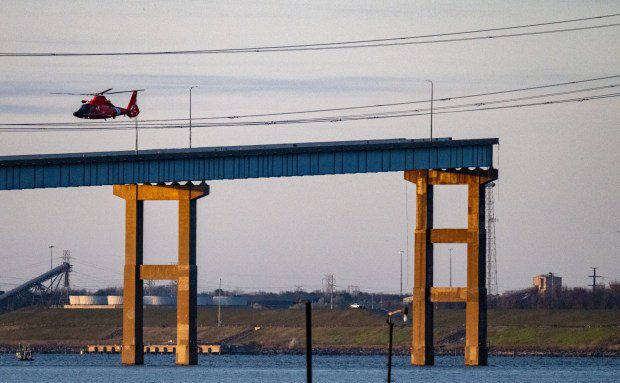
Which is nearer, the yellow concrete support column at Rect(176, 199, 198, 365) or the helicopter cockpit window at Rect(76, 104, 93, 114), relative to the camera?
the helicopter cockpit window at Rect(76, 104, 93, 114)

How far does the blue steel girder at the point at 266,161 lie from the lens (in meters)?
149

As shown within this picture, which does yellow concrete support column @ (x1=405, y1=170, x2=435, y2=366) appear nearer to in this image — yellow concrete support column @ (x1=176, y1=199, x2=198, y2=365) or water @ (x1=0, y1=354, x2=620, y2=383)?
water @ (x1=0, y1=354, x2=620, y2=383)

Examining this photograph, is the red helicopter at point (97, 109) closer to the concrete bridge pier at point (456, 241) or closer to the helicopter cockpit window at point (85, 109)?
the helicopter cockpit window at point (85, 109)

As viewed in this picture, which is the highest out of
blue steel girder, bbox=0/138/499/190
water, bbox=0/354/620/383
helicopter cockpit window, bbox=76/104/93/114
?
helicopter cockpit window, bbox=76/104/93/114

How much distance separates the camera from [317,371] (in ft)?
525

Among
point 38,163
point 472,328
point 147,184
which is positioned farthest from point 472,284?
point 38,163

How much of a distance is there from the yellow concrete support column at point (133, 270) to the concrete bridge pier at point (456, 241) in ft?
76.6

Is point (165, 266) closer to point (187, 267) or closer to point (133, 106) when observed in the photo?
point (187, 267)

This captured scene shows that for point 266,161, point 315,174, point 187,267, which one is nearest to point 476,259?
point 315,174

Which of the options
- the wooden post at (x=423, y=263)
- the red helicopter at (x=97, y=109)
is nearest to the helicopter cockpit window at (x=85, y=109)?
the red helicopter at (x=97, y=109)

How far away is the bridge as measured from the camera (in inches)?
6112

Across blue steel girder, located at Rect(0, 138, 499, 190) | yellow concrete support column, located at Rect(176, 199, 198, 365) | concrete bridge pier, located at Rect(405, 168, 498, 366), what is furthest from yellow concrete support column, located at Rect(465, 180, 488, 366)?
yellow concrete support column, located at Rect(176, 199, 198, 365)

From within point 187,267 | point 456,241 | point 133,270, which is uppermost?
point 456,241

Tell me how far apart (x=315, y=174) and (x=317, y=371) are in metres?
17.0
